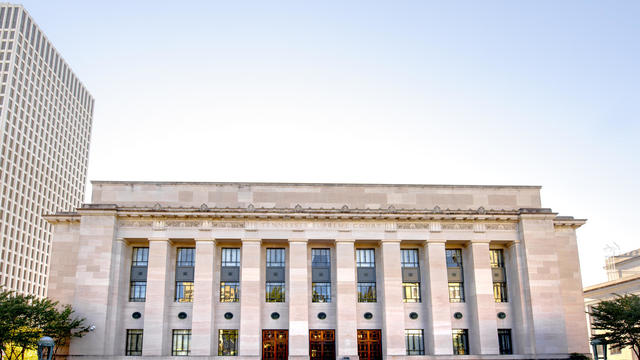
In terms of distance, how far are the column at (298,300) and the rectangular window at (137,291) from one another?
1239cm

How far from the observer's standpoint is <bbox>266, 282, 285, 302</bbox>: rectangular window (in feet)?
156

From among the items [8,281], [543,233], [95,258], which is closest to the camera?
[95,258]

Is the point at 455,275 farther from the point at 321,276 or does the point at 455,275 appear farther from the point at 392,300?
the point at 321,276

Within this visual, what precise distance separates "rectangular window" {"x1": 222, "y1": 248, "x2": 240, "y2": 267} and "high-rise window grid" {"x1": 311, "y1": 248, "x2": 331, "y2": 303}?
6.49 meters

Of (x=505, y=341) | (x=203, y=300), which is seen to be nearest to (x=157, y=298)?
(x=203, y=300)

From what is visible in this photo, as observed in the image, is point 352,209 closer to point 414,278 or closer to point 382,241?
point 382,241

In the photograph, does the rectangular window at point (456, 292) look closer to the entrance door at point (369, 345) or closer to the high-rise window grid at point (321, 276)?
the entrance door at point (369, 345)

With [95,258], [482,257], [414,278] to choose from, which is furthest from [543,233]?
[95,258]

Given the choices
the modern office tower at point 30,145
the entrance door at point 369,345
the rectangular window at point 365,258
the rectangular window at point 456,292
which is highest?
the modern office tower at point 30,145

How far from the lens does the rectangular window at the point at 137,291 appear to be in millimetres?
47000

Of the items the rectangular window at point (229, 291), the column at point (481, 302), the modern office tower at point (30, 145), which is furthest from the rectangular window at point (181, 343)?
the modern office tower at point (30, 145)

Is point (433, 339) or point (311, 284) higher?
point (311, 284)

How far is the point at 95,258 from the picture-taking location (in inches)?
1791

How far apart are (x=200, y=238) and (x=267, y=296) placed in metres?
→ 7.48
